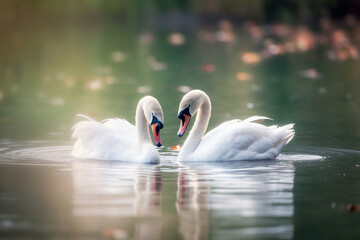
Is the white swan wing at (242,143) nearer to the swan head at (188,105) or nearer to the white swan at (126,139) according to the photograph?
the swan head at (188,105)

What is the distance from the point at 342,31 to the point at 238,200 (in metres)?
26.3

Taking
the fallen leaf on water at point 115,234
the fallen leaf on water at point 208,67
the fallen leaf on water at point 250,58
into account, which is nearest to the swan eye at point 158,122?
the fallen leaf on water at point 115,234

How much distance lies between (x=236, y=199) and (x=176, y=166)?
2271mm

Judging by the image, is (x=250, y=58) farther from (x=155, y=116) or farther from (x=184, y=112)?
(x=155, y=116)

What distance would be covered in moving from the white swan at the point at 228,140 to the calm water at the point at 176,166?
21 cm

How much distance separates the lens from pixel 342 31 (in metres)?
32.8

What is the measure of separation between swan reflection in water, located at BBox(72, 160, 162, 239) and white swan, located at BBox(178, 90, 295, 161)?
2.54 feet

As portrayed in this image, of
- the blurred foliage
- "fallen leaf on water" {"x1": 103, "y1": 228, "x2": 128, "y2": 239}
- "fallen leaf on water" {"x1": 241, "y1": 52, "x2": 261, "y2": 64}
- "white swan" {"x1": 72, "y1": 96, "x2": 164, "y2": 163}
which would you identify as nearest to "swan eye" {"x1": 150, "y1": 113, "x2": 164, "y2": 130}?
"white swan" {"x1": 72, "y1": 96, "x2": 164, "y2": 163}

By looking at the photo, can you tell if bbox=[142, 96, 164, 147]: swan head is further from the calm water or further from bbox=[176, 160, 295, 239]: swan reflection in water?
bbox=[176, 160, 295, 239]: swan reflection in water

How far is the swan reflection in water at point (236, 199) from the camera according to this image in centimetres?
644

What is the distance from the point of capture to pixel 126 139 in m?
10.4

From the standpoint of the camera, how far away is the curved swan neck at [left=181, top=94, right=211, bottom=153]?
1027 centimetres

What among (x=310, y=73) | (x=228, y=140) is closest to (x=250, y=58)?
(x=310, y=73)

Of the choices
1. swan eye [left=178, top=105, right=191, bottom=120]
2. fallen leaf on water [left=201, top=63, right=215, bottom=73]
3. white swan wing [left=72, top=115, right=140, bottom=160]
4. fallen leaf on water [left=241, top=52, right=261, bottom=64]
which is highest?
fallen leaf on water [left=241, top=52, right=261, bottom=64]
